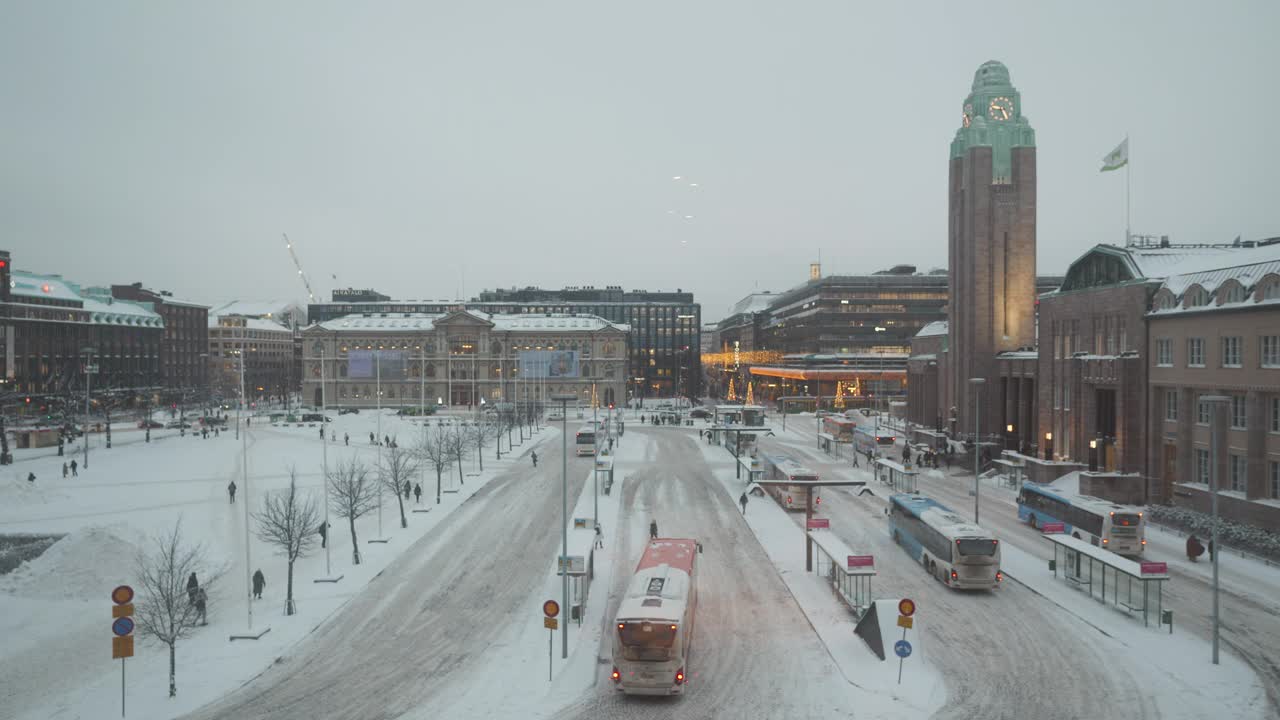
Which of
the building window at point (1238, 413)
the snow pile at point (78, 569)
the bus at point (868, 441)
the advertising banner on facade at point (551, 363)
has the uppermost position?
the advertising banner on facade at point (551, 363)

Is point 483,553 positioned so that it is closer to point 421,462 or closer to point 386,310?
point 421,462

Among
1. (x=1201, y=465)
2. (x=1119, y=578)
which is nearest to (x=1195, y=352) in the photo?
(x=1201, y=465)

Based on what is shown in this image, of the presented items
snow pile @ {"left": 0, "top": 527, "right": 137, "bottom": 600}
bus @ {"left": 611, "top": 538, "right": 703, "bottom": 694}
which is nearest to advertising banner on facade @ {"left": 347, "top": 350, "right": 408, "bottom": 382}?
snow pile @ {"left": 0, "top": 527, "right": 137, "bottom": 600}

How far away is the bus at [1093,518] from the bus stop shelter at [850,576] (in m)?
13.3

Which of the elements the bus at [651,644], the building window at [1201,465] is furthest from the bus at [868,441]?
the bus at [651,644]

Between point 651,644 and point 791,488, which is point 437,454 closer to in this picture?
point 791,488

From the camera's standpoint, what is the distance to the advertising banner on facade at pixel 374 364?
130500mm

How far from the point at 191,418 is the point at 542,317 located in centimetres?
6142

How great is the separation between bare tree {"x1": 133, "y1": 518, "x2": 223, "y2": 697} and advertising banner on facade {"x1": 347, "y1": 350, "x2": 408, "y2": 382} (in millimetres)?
98464

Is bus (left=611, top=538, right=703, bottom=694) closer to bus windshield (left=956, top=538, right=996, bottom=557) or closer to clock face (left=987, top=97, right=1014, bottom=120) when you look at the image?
bus windshield (left=956, top=538, right=996, bottom=557)

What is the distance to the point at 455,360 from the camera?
134m

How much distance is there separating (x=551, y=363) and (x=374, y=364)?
1198 inches

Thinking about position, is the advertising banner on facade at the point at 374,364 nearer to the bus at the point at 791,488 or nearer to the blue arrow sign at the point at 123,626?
the bus at the point at 791,488

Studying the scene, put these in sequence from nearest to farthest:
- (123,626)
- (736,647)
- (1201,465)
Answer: (123,626)
(736,647)
(1201,465)
